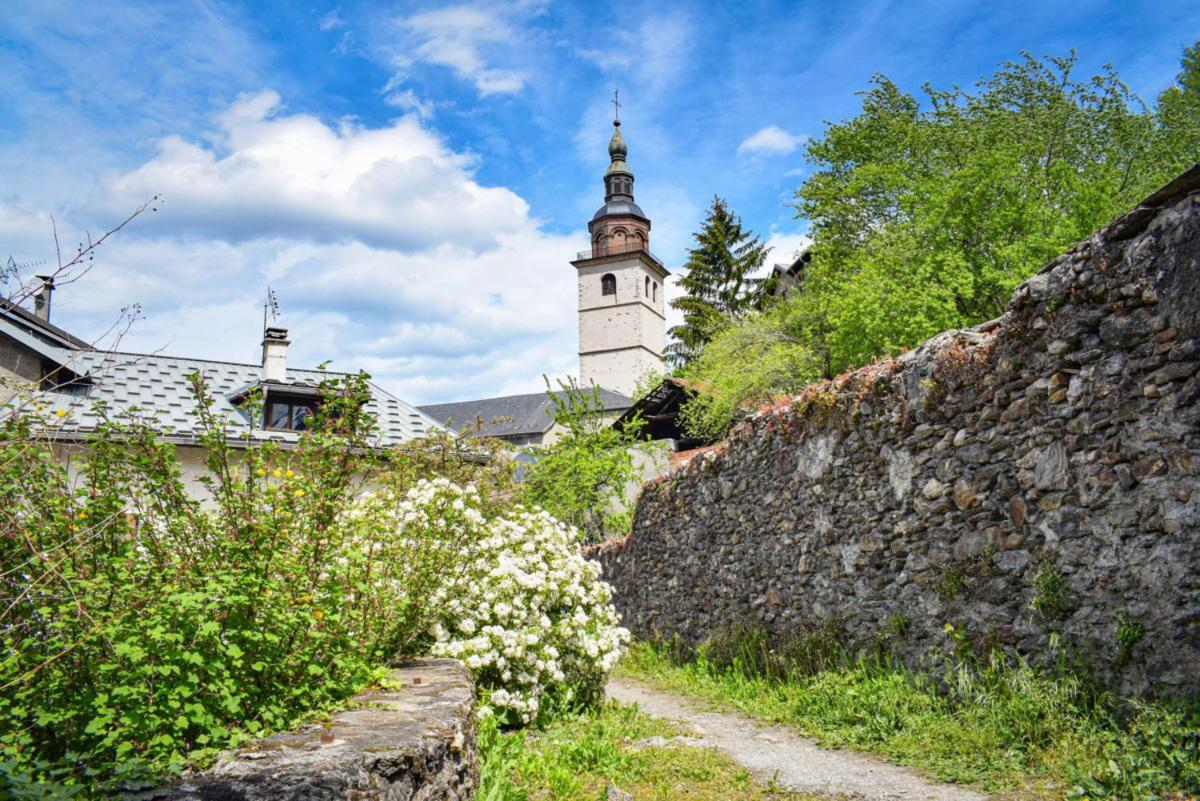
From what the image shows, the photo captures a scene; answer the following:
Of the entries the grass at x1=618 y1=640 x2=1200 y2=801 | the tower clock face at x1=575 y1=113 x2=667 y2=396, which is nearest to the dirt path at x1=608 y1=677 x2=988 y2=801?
the grass at x1=618 y1=640 x2=1200 y2=801

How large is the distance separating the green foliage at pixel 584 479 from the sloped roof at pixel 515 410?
91.8ft

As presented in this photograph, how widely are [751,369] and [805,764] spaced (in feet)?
57.0

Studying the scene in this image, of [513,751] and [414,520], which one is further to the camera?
[414,520]

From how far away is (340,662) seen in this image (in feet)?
12.5

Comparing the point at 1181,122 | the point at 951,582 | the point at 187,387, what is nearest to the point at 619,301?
the point at 1181,122

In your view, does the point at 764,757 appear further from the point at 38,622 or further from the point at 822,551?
the point at 38,622

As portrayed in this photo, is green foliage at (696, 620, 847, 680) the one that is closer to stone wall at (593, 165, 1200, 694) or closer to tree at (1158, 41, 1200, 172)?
stone wall at (593, 165, 1200, 694)

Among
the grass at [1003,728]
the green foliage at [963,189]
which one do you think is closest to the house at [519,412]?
the green foliage at [963,189]

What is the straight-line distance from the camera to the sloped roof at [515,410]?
50406 millimetres

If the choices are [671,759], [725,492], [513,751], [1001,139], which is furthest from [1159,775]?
[1001,139]

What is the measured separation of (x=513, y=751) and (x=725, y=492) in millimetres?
5050

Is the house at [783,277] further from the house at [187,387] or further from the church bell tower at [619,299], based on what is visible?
the house at [187,387]

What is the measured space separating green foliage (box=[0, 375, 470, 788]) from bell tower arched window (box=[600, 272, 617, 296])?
1992 inches

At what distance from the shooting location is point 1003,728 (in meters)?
4.87
